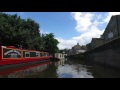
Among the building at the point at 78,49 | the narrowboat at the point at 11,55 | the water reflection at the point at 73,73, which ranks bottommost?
the water reflection at the point at 73,73

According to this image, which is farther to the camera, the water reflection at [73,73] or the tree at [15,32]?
the tree at [15,32]

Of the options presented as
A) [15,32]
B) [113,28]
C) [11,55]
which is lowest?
[11,55]

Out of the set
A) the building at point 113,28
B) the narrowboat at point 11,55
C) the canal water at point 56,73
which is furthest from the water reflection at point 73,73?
the building at point 113,28

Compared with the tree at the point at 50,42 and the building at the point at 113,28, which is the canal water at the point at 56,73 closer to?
the building at the point at 113,28

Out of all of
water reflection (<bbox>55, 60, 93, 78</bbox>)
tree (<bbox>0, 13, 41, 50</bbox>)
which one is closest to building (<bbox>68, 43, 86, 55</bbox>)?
tree (<bbox>0, 13, 41, 50</bbox>)

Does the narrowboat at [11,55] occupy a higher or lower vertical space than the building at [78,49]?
lower

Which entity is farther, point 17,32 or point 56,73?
point 17,32

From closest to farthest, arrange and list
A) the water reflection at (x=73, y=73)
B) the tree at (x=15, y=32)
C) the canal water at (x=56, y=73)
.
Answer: the canal water at (x=56, y=73)
the water reflection at (x=73, y=73)
the tree at (x=15, y=32)

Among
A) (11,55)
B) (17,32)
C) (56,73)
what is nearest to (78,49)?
(17,32)

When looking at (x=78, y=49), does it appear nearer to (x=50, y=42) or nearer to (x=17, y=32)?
(x=50, y=42)

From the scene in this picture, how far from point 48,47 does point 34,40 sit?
49.7 ft

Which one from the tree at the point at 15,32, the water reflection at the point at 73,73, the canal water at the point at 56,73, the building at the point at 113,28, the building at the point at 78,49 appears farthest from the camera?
the building at the point at 78,49

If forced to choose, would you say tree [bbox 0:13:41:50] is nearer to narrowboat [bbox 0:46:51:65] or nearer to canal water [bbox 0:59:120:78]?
narrowboat [bbox 0:46:51:65]
